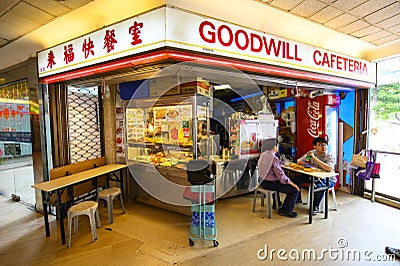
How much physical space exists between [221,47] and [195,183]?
1724mm

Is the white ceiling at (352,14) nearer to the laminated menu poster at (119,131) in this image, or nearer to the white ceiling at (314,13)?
the white ceiling at (314,13)

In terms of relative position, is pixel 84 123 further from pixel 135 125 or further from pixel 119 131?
pixel 135 125

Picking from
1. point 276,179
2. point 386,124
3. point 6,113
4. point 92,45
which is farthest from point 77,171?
point 386,124

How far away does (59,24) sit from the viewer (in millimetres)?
3246

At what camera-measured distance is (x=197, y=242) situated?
3047 mm

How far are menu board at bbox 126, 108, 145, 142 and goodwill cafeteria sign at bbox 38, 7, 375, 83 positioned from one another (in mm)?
1443

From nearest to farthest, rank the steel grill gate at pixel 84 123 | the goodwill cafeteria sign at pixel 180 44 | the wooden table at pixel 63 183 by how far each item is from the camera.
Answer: the goodwill cafeteria sign at pixel 180 44 → the wooden table at pixel 63 183 → the steel grill gate at pixel 84 123

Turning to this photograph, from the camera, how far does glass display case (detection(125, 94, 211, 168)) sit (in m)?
3.96

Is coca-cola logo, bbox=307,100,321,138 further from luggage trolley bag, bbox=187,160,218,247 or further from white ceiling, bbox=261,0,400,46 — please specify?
luggage trolley bag, bbox=187,160,218,247

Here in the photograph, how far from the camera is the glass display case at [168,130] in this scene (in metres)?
3.96

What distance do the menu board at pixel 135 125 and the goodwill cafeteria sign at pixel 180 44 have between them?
1443 mm

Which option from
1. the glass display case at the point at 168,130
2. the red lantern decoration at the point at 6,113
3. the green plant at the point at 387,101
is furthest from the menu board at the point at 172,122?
the green plant at the point at 387,101

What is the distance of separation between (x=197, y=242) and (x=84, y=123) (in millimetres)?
3141

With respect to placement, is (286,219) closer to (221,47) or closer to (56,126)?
(221,47)
